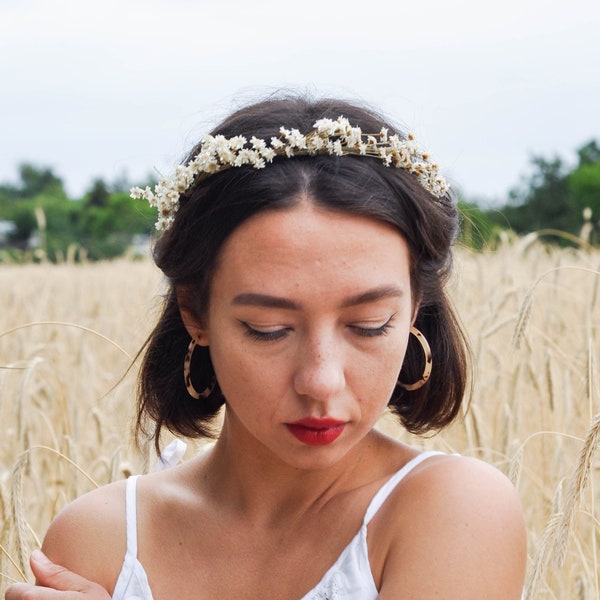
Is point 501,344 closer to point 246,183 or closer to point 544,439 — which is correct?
point 544,439

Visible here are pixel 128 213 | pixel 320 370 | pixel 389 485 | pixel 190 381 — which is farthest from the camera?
pixel 128 213

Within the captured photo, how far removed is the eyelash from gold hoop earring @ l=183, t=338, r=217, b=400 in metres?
0.40

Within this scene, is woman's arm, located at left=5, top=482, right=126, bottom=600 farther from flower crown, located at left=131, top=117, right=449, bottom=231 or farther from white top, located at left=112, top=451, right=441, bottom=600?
flower crown, located at left=131, top=117, right=449, bottom=231

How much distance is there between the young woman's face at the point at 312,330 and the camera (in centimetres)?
147

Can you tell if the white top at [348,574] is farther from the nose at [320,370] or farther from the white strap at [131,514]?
the nose at [320,370]

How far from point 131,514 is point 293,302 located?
2.03 ft

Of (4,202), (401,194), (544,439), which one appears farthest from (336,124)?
(4,202)

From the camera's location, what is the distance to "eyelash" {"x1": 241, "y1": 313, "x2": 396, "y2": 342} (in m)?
1.50

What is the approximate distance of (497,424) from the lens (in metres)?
3.04

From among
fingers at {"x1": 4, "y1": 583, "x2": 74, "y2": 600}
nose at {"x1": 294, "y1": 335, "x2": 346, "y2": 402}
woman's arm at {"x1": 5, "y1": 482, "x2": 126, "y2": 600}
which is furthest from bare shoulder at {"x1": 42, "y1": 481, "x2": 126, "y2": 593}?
nose at {"x1": 294, "y1": 335, "x2": 346, "y2": 402}

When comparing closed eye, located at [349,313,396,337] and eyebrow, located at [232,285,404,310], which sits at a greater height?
eyebrow, located at [232,285,404,310]

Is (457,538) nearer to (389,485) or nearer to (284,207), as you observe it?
(389,485)

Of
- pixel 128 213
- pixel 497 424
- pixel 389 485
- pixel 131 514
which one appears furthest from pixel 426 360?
pixel 128 213

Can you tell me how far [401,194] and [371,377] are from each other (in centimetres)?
33
